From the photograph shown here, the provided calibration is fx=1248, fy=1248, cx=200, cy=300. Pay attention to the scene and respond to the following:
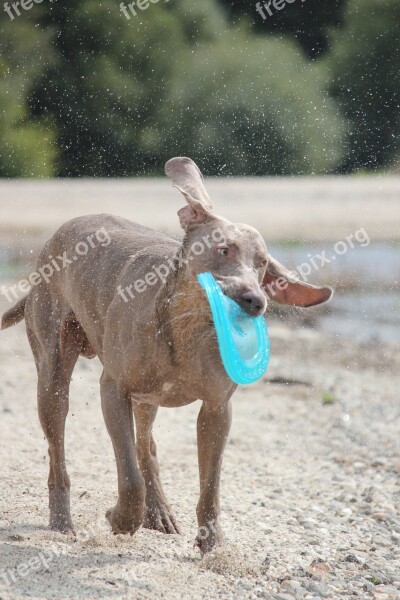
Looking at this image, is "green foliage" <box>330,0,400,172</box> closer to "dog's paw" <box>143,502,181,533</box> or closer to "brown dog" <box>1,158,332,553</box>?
"brown dog" <box>1,158,332,553</box>

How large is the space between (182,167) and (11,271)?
14.1m

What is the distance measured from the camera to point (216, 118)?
2366 cm

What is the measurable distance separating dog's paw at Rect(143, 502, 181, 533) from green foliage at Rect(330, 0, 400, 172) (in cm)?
1766

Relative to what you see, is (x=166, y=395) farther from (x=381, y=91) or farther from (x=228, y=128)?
(x=381, y=91)

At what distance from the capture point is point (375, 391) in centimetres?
1327

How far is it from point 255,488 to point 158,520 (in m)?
1.80

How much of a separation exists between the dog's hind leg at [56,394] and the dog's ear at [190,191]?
52.4 inches

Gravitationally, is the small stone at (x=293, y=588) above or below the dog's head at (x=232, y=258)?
below

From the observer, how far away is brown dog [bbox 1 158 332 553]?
652cm

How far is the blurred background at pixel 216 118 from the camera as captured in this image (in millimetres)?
23625

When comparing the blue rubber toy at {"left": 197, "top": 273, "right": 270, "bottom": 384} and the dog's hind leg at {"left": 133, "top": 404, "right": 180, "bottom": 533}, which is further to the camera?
the dog's hind leg at {"left": 133, "top": 404, "right": 180, "bottom": 533}

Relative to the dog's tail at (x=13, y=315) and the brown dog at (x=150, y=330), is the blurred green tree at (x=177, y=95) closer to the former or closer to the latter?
the dog's tail at (x=13, y=315)

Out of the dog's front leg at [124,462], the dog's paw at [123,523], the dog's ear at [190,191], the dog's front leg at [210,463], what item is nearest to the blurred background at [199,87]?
the dog's ear at [190,191]

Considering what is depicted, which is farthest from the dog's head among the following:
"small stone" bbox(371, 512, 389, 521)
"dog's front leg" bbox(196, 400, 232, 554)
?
"small stone" bbox(371, 512, 389, 521)
